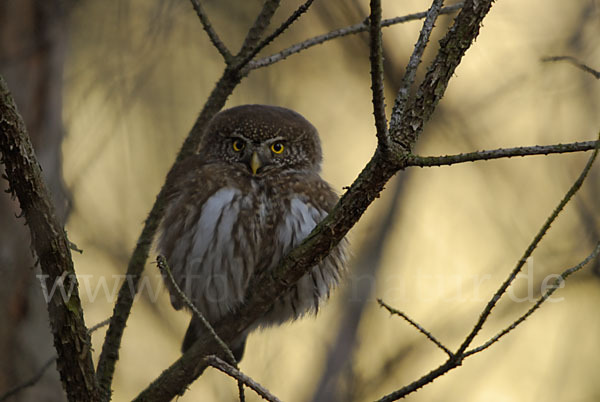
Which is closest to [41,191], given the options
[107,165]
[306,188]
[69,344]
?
[69,344]

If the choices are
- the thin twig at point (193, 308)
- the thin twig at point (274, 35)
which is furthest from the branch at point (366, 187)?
the thin twig at point (274, 35)

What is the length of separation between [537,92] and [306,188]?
245cm

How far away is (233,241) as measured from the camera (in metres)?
3.98

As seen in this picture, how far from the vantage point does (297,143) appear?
4574 mm

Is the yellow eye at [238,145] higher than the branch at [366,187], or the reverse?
the yellow eye at [238,145]

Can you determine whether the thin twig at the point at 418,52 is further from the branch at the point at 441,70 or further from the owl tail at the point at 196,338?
the owl tail at the point at 196,338

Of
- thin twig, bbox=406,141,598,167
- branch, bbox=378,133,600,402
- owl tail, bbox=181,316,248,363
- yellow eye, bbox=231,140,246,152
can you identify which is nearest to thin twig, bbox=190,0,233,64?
yellow eye, bbox=231,140,246,152

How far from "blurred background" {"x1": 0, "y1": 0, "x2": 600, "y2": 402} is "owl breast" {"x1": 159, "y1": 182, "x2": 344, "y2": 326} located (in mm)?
674

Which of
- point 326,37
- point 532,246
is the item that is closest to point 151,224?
point 326,37

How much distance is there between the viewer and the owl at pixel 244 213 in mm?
3977

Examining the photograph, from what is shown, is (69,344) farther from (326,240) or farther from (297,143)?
(297,143)

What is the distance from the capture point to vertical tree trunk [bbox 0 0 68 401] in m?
4.52

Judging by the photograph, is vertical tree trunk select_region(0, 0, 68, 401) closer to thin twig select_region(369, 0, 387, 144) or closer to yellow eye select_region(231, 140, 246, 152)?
yellow eye select_region(231, 140, 246, 152)

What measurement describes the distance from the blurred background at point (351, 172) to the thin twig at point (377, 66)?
2422 mm
